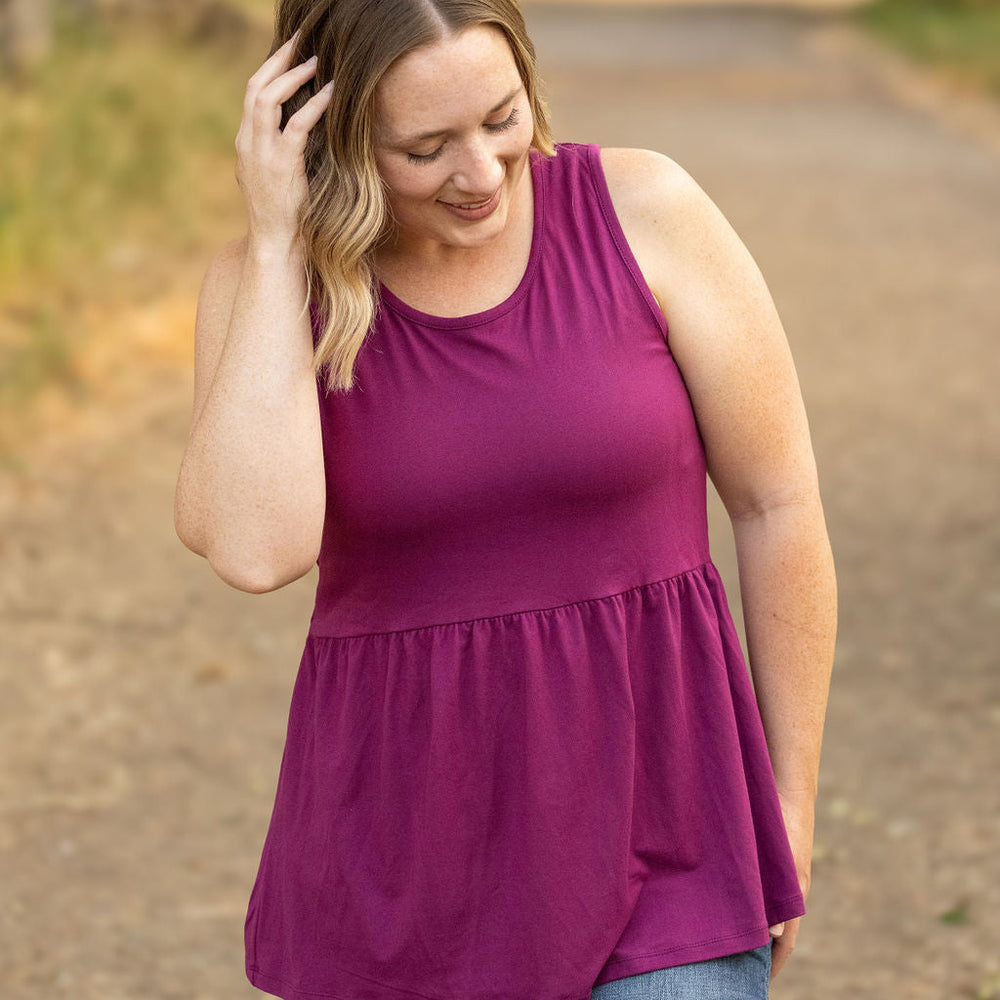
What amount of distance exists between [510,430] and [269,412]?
0.27 m

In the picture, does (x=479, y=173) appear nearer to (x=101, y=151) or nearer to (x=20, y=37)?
(x=101, y=151)

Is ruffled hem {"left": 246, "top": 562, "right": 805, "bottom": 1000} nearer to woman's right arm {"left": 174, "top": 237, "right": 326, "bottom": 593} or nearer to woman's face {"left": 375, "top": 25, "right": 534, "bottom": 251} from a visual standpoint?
woman's right arm {"left": 174, "top": 237, "right": 326, "bottom": 593}

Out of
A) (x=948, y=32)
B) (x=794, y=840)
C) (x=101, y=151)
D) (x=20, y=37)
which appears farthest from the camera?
(x=948, y=32)

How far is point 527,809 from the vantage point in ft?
6.09

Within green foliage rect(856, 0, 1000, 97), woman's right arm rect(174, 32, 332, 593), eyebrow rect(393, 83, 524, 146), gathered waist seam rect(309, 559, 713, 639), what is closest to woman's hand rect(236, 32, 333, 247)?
woman's right arm rect(174, 32, 332, 593)

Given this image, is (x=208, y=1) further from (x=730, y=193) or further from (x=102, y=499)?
(x=102, y=499)

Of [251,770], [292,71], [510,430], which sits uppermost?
[292,71]

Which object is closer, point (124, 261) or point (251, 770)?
point (251, 770)

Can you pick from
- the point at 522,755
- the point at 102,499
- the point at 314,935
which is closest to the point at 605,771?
the point at 522,755

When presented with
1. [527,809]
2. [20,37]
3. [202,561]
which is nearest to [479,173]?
[527,809]

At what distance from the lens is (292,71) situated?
72.5 inches

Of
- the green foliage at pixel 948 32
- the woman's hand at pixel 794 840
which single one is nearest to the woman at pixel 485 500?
the woman's hand at pixel 794 840

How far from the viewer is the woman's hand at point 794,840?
205 cm

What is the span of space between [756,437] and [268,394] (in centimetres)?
57
